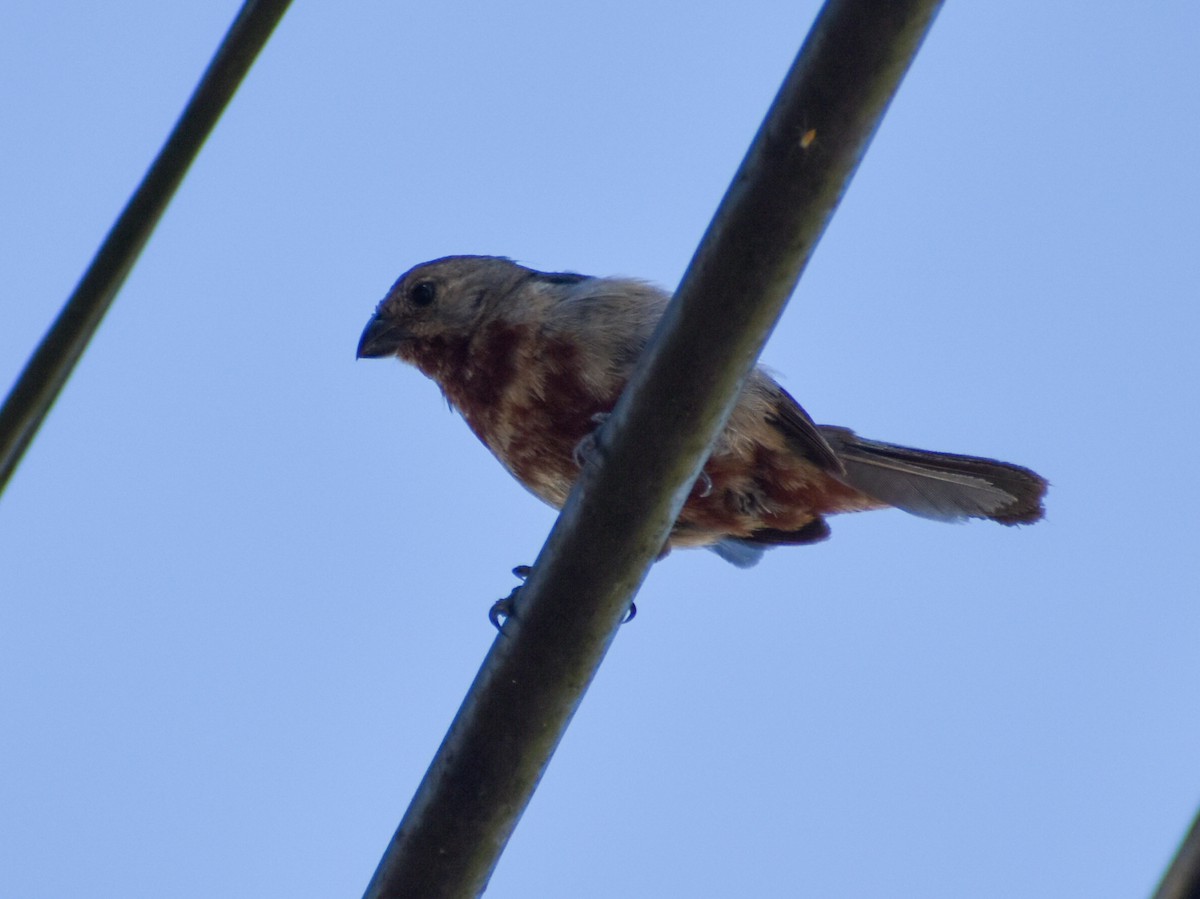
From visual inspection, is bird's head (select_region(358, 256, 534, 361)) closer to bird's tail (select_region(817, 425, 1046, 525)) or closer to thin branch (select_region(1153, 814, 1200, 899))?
bird's tail (select_region(817, 425, 1046, 525))

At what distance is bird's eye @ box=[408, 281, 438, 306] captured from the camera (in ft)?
17.6

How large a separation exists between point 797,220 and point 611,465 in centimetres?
53

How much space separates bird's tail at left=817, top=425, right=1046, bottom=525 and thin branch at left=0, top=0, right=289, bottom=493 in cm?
302

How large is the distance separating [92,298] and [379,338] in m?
3.62

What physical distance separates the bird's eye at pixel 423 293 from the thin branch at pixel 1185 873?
467 centimetres

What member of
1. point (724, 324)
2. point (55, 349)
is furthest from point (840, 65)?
point (55, 349)

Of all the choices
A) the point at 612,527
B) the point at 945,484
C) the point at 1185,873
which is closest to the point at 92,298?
the point at 612,527

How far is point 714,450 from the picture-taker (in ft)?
13.9

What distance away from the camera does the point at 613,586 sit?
91.0 inches

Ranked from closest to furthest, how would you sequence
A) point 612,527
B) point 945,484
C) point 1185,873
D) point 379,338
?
1. point 1185,873
2. point 612,527
3. point 945,484
4. point 379,338

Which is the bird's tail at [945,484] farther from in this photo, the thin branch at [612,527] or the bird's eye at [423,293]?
the thin branch at [612,527]

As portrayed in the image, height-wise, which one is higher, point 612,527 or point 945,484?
point 945,484

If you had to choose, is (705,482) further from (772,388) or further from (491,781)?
(491,781)

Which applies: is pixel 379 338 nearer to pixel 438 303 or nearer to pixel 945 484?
pixel 438 303
